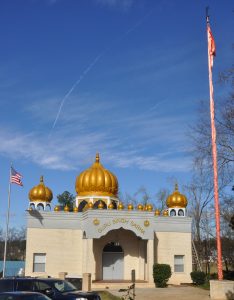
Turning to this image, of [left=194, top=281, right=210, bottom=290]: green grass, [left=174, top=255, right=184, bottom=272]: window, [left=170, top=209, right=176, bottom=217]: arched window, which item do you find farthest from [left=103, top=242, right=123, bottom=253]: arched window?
[left=194, top=281, right=210, bottom=290]: green grass

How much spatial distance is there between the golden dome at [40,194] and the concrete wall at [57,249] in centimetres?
327

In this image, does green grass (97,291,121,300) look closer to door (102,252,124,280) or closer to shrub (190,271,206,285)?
door (102,252,124,280)

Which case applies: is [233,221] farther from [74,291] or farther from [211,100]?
[74,291]

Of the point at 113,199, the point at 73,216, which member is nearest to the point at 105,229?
the point at 73,216

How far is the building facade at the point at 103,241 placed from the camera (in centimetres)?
2983

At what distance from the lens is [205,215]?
4903 centimetres

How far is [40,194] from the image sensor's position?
3334 cm

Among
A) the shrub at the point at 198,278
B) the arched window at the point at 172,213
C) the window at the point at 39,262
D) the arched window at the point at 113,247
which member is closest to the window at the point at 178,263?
the shrub at the point at 198,278

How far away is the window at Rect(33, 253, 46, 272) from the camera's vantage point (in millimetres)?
30062

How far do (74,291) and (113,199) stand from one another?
20524 millimetres

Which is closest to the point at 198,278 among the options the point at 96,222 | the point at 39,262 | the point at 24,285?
the point at 96,222

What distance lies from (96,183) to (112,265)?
21.3 feet

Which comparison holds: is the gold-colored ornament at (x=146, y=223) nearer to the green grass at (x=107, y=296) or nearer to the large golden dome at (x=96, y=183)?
the large golden dome at (x=96, y=183)

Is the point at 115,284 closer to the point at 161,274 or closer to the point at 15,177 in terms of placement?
the point at 161,274
